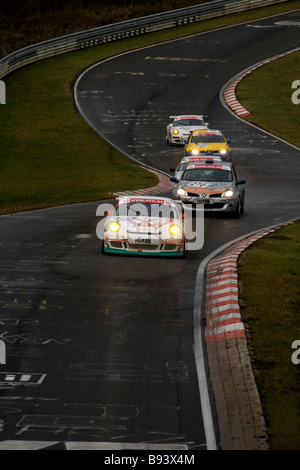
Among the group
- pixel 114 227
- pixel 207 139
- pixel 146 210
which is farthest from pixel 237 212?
pixel 207 139

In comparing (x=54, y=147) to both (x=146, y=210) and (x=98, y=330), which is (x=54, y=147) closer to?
(x=146, y=210)

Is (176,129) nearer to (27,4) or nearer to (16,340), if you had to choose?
(16,340)

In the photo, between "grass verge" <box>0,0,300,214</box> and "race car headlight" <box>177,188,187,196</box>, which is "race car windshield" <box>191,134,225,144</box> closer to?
"grass verge" <box>0,0,300,214</box>

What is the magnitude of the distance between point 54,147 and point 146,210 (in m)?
25.9

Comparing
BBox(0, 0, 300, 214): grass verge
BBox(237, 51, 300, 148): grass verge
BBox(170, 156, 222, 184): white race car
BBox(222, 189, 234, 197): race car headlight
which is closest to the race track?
BBox(222, 189, 234, 197): race car headlight

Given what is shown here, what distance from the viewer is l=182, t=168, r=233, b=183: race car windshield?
99.9 ft

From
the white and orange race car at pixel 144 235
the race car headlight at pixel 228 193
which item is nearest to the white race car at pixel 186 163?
the race car headlight at pixel 228 193

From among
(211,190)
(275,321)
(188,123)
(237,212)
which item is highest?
(188,123)

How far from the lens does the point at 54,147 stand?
159 ft

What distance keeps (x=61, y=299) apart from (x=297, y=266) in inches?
242

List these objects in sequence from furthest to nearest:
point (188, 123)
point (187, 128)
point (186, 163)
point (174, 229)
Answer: point (188, 123), point (187, 128), point (186, 163), point (174, 229)

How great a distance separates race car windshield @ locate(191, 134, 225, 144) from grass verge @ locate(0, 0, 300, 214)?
3149mm

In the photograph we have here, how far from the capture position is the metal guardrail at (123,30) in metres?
69.5
